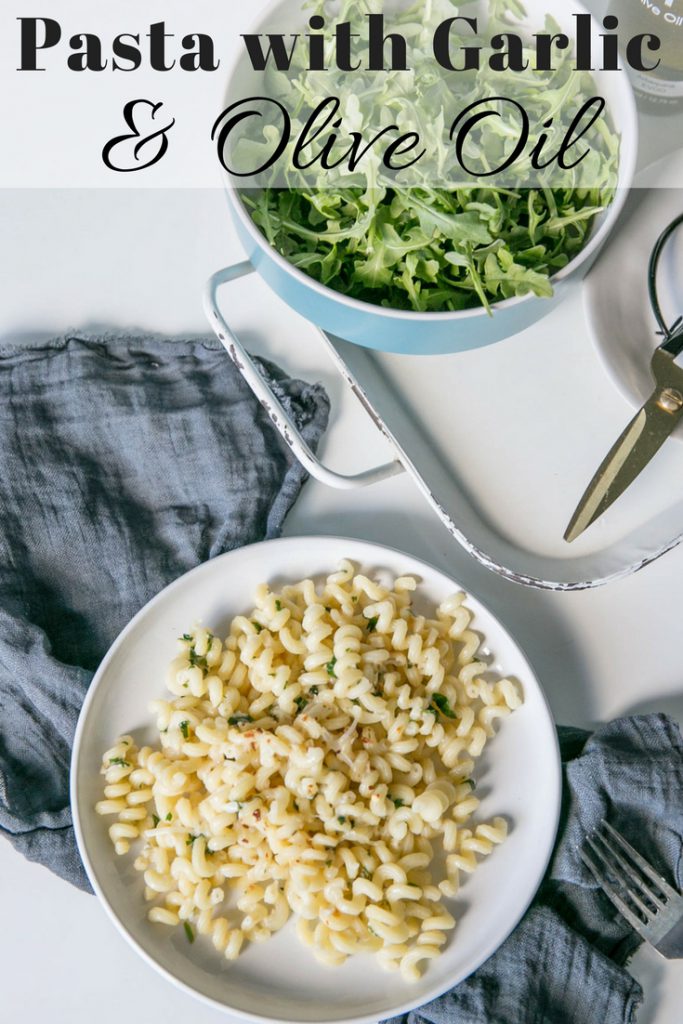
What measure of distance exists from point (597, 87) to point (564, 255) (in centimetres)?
18

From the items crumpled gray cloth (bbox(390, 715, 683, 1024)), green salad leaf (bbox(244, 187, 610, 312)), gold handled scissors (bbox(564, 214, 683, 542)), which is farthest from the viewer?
crumpled gray cloth (bbox(390, 715, 683, 1024))

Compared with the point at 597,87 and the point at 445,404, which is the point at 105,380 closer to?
the point at 445,404

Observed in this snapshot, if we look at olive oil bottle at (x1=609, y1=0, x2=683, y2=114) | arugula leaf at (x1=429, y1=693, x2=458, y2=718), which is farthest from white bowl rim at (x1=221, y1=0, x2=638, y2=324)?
arugula leaf at (x1=429, y1=693, x2=458, y2=718)

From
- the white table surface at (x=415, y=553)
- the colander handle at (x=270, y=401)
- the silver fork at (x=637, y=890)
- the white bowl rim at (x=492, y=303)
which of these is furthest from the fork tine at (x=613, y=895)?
the white bowl rim at (x=492, y=303)

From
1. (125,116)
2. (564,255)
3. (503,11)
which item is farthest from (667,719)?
(125,116)

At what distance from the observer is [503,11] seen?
1.02m

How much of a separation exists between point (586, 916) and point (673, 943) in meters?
0.10

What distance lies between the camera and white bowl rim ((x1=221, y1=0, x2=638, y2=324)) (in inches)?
37.7

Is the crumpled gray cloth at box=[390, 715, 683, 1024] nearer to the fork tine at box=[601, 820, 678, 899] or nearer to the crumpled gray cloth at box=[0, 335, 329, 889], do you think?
the fork tine at box=[601, 820, 678, 899]

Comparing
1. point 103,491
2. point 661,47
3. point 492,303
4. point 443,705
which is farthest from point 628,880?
point 661,47

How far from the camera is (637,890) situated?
1.17 meters

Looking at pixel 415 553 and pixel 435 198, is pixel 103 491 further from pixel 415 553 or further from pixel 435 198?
pixel 435 198

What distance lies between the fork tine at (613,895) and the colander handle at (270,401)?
53 cm

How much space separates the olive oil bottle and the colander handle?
532 mm
